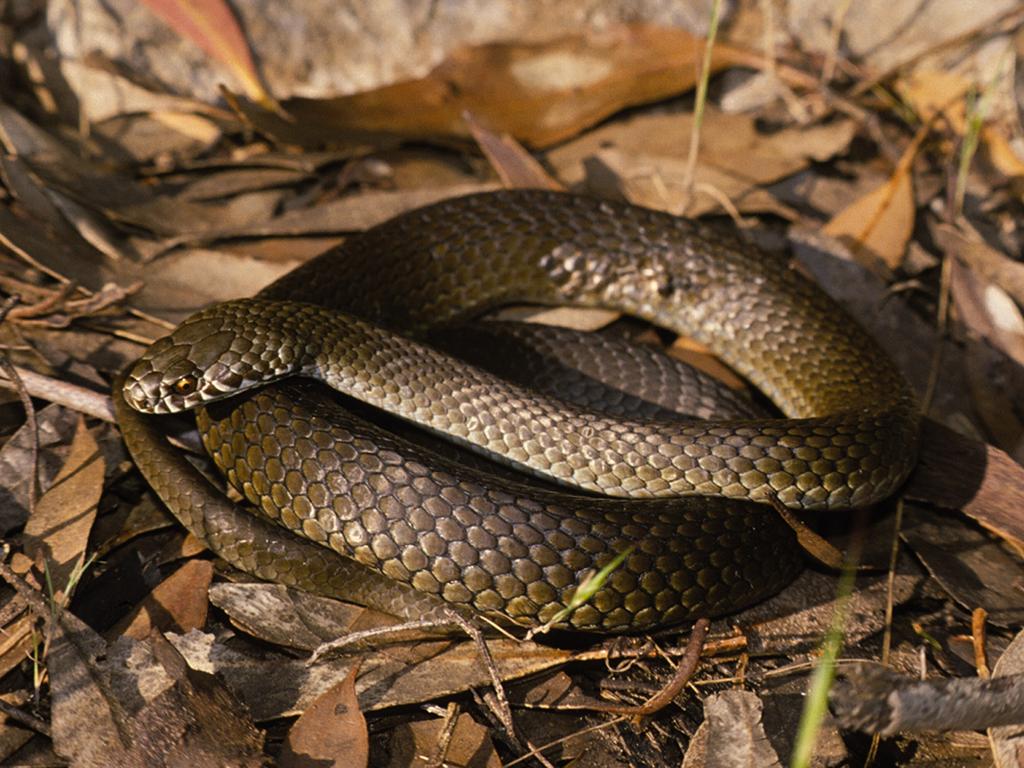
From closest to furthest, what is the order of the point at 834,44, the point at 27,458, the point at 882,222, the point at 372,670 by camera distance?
1. the point at 372,670
2. the point at 27,458
3. the point at 882,222
4. the point at 834,44

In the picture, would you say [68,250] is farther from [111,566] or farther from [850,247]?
[850,247]

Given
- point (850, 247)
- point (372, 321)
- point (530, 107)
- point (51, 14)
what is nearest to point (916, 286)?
point (850, 247)

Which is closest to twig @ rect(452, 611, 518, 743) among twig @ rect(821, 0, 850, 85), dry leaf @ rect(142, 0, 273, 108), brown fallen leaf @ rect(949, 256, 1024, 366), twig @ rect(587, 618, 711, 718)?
twig @ rect(587, 618, 711, 718)

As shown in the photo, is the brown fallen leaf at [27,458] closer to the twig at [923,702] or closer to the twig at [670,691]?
the twig at [670,691]

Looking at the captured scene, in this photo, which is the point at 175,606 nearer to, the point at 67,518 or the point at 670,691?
the point at 67,518

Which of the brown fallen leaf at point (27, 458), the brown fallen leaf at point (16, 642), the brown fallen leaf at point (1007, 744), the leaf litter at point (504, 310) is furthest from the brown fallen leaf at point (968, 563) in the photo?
the brown fallen leaf at point (27, 458)

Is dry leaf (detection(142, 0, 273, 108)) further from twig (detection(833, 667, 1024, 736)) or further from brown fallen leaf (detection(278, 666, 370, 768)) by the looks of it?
twig (detection(833, 667, 1024, 736))

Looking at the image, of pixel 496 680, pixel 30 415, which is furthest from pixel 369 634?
pixel 30 415
